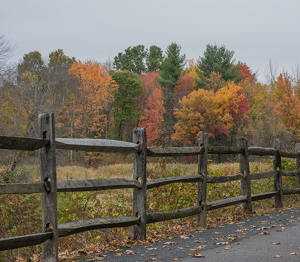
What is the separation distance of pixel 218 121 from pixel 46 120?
35088 mm

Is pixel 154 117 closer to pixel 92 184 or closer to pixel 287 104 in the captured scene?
pixel 287 104

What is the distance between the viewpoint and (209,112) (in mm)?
36469

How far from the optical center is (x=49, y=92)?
31797 millimetres

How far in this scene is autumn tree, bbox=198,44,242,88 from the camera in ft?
138

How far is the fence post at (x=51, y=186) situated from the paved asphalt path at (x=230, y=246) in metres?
0.74

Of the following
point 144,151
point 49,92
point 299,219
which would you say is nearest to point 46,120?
point 144,151

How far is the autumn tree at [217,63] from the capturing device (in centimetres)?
4197

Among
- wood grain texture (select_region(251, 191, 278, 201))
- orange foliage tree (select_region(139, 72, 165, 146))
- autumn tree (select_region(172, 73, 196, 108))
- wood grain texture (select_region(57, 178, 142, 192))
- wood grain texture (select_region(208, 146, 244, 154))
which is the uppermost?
autumn tree (select_region(172, 73, 196, 108))

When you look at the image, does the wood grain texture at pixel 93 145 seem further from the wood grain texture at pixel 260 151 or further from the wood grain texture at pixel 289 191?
the wood grain texture at pixel 289 191

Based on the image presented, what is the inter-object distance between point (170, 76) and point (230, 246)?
39584 mm

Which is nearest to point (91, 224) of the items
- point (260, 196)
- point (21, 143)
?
point (21, 143)

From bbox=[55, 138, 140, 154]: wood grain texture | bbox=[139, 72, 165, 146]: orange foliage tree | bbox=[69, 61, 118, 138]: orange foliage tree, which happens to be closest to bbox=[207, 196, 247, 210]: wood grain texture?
bbox=[55, 138, 140, 154]: wood grain texture

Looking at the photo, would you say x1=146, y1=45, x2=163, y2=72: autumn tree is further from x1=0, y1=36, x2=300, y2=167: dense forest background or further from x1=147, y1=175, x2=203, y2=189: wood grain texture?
x1=147, y1=175, x2=203, y2=189: wood grain texture

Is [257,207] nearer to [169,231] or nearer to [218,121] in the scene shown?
[169,231]
